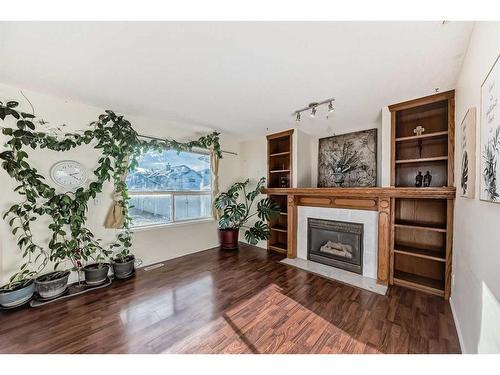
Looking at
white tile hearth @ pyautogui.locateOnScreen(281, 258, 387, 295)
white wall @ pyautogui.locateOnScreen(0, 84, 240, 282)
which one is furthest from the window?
white tile hearth @ pyautogui.locateOnScreen(281, 258, 387, 295)

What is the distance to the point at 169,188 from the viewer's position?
330 centimetres

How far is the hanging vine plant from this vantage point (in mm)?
1974

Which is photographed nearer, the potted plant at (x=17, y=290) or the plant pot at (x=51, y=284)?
the potted plant at (x=17, y=290)

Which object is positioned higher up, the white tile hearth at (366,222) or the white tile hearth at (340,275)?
the white tile hearth at (366,222)

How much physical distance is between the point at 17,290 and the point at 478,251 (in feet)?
12.5

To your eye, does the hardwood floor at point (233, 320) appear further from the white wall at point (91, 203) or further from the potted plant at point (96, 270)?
the white wall at point (91, 203)

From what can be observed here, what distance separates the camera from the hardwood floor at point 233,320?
1.46 metres

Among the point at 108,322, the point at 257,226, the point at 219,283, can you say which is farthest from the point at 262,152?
the point at 108,322

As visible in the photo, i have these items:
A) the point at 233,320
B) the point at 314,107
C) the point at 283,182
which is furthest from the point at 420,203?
the point at 233,320

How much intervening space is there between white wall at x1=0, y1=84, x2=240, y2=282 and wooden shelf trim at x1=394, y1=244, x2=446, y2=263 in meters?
2.97

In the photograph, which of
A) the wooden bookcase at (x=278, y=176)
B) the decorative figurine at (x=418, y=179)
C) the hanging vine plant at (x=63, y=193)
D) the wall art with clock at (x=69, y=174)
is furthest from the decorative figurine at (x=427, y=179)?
the wall art with clock at (x=69, y=174)

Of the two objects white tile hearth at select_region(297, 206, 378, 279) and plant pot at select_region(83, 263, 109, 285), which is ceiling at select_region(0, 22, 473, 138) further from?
plant pot at select_region(83, 263, 109, 285)

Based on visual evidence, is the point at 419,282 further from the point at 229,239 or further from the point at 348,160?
the point at 229,239
